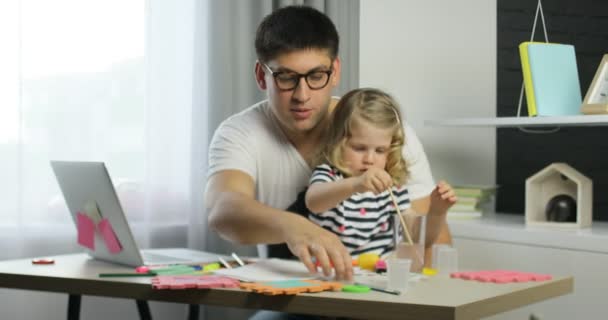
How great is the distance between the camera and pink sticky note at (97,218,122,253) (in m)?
1.90

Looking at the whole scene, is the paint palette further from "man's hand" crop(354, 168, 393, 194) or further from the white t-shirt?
the white t-shirt

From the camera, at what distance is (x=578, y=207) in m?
2.81

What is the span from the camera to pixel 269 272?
1.75 metres

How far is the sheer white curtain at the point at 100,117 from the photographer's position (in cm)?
275

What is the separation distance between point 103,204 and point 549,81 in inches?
61.1

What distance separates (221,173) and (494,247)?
3.37 ft

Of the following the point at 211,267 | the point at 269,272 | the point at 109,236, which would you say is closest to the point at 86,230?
the point at 109,236

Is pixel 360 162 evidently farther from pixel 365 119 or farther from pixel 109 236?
pixel 109 236

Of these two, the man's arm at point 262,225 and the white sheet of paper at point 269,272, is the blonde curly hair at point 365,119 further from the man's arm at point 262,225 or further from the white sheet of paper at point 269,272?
the white sheet of paper at point 269,272

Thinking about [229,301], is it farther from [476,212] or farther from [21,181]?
[476,212]

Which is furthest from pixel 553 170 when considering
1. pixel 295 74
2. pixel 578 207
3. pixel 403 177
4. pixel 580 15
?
pixel 295 74

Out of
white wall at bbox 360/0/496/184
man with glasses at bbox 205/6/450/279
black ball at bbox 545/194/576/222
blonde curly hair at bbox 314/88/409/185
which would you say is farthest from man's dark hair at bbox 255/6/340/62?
white wall at bbox 360/0/496/184

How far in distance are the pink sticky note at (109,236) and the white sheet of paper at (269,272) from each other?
267 millimetres

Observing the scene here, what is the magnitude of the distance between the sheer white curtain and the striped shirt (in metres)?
0.97
